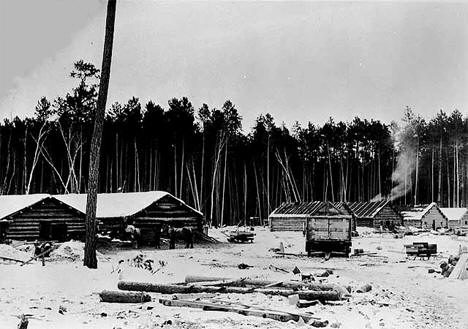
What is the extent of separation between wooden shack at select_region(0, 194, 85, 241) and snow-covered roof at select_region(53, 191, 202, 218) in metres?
1.63

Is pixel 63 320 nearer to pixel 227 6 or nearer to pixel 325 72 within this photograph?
pixel 227 6

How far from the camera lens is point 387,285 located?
64.3 feet

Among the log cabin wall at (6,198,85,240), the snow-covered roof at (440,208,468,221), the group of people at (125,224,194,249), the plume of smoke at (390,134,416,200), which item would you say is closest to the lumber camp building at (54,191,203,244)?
the group of people at (125,224,194,249)

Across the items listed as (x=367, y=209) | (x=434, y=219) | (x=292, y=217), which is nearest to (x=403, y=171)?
(x=434, y=219)

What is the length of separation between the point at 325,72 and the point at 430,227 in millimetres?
36769

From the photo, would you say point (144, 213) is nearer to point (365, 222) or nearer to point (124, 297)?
point (124, 297)

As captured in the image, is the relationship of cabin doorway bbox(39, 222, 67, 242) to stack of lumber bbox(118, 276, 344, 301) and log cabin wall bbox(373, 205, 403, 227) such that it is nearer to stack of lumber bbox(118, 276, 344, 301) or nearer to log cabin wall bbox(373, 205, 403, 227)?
stack of lumber bbox(118, 276, 344, 301)

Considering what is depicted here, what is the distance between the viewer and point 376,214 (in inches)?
2756

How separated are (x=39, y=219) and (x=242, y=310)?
87.7 ft

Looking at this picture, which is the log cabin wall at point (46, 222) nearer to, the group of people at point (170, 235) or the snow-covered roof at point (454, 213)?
the group of people at point (170, 235)

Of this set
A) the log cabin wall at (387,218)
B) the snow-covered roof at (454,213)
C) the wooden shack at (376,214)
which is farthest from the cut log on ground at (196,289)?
the snow-covered roof at (454,213)

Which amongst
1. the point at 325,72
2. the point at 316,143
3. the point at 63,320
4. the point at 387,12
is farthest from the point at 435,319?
the point at 316,143

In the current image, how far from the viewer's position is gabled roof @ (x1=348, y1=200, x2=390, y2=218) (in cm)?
7038

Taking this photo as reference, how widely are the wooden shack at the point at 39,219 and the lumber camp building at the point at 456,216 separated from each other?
2351 inches
